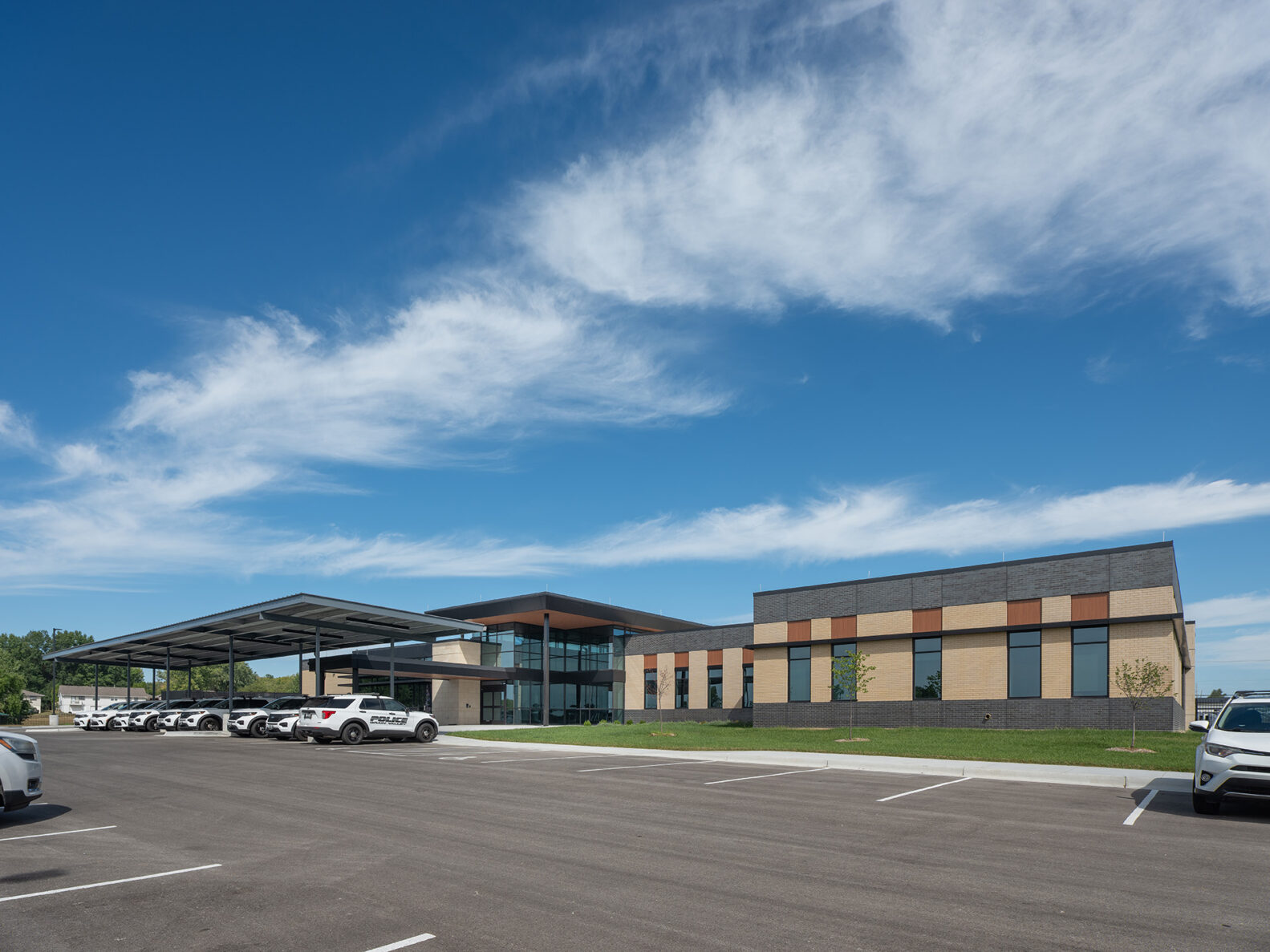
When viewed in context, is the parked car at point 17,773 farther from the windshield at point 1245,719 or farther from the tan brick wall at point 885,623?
the tan brick wall at point 885,623

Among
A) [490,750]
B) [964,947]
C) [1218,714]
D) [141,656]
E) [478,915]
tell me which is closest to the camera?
[964,947]

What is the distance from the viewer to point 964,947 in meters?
6.27

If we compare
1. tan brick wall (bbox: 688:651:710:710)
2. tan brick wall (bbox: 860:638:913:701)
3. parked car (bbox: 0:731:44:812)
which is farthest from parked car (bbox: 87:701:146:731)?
parked car (bbox: 0:731:44:812)

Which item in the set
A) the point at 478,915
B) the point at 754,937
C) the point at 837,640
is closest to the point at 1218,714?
the point at 754,937

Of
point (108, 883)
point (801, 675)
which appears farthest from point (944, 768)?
point (801, 675)

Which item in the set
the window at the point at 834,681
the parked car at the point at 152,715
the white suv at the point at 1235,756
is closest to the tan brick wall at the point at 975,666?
the window at the point at 834,681

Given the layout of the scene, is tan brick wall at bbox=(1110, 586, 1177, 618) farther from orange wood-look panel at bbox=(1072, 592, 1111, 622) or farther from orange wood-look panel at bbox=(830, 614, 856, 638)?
orange wood-look panel at bbox=(830, 614, 856, 638)

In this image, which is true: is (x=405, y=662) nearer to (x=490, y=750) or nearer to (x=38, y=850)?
(x=490, y=750)

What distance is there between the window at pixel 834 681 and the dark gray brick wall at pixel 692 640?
7994mm

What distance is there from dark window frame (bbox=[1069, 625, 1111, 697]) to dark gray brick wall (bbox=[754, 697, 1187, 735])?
1.11 feet

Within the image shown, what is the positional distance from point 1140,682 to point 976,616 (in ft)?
20.6

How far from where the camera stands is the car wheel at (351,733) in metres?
29.7

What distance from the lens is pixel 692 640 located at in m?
51.2

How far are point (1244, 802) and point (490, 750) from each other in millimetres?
19788
